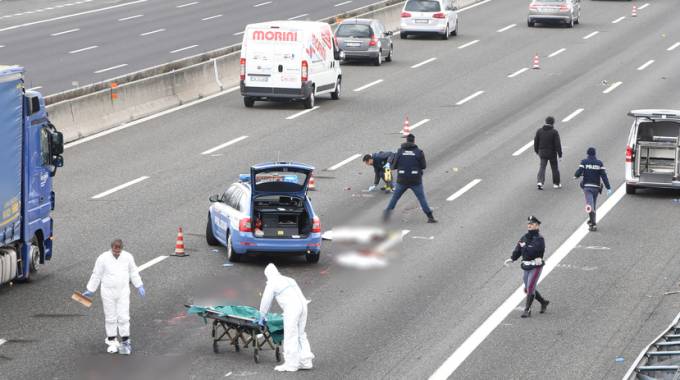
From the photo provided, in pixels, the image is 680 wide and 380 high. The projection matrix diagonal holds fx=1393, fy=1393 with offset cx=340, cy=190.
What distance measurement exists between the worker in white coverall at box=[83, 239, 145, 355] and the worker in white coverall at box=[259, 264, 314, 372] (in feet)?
6.01

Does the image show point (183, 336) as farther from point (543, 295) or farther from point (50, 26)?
point (50, 26)

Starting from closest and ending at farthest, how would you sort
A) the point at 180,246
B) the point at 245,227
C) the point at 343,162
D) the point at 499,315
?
the point at 499,315, the point at 245,227, the point at 180,246, the point at 343,162

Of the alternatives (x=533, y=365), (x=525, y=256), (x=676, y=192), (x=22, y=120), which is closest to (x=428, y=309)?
(x=525, y=256)

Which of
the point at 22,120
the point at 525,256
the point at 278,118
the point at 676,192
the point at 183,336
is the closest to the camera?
the point at 183,336

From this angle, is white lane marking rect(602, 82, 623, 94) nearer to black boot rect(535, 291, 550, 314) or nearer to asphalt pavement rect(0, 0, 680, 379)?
asphalt pavement rect(0, 0, 680, 379)

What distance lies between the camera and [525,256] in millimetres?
19797

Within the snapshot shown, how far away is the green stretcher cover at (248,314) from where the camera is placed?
17.5 metres

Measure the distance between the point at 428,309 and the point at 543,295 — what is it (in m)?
2.00

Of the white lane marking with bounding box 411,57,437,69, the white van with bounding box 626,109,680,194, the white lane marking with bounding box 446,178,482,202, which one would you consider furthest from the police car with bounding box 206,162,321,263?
the white lane marking with bounding box 411,57,437,69

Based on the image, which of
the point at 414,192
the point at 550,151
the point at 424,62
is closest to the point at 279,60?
the point at 550,151

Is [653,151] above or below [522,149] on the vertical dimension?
above

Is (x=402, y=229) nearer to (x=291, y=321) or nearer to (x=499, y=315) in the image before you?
(x=499, y=315)

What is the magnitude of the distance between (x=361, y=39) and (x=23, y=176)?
27799mm

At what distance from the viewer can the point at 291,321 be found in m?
17.0
